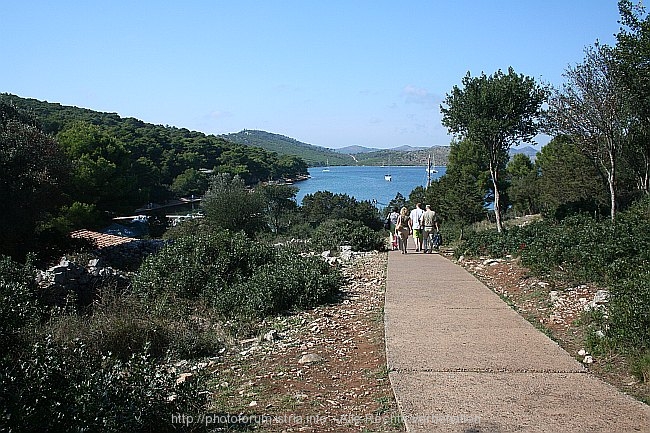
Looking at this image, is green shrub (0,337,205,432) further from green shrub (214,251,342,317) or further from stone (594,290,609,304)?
stone (594,290,609,304)

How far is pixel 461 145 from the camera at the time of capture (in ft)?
155

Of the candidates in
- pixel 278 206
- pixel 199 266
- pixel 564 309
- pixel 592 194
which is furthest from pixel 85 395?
pixel 278 206

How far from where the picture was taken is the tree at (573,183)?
89.9 ft

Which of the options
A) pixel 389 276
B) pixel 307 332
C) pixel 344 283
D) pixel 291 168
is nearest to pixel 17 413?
pixel 307 332

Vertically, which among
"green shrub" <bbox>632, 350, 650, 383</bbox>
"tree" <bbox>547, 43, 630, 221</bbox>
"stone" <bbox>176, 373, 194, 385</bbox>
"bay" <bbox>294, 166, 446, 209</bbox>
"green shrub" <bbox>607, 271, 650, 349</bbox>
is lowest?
"bay" <bbox>294, 166, 446, 209</bbox>

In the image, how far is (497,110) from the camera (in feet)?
60.6

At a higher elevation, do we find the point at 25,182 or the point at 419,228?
the point at 25,182

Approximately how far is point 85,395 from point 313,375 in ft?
8.07

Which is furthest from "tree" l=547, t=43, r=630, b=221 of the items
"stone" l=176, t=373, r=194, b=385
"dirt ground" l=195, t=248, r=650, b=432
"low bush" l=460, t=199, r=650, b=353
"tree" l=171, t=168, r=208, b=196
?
"tree" l=171, t=168, r=208, b=196

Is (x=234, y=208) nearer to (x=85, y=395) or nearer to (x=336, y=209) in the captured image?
(x=336, y=209)

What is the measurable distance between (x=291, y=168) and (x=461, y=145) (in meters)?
55.5

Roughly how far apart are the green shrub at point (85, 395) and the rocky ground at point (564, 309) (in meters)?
3.72

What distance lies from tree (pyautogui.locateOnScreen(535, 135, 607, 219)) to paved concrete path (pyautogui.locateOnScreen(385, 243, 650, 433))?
18981 mm

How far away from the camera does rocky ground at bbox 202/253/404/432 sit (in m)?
4.66
